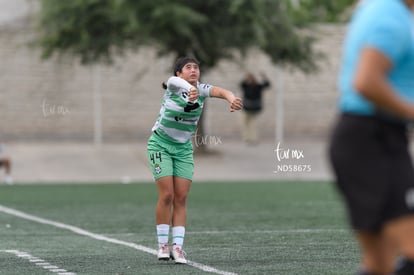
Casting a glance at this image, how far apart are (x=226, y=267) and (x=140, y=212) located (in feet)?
27.2

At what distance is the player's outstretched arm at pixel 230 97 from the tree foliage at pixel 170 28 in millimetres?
18627

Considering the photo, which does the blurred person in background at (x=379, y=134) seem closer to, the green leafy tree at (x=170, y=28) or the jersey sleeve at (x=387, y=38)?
the jersey sleeve at (x=387, y=38)

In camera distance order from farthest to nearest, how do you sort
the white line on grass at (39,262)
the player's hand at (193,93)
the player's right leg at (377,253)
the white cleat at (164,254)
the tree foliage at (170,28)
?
the tree foliage at (170,28) < the white cleat at (164,254) < the player's hand at (193,93) < the white line on grass at (39,262) < the player's right leg at (377,253)

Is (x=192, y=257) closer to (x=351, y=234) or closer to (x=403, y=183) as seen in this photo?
(x=351, y=234)

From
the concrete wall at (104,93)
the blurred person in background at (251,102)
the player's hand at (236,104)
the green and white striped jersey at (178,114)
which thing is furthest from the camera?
the concrete wall at (104,93)

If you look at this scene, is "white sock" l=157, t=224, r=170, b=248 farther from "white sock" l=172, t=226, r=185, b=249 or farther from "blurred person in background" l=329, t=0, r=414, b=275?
"blurred person in background" l=329, t=0, r=414, b=275

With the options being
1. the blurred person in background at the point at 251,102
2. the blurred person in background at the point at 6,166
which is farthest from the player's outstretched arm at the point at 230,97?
the blurred person in background at the point at 251,102

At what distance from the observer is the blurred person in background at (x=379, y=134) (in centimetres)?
543

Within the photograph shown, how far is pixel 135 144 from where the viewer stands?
3341cm

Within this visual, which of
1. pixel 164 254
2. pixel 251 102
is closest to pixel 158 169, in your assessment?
pixel 164 254

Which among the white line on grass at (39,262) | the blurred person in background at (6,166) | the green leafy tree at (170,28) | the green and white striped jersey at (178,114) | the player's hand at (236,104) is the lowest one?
the white line on grass at (39,262)

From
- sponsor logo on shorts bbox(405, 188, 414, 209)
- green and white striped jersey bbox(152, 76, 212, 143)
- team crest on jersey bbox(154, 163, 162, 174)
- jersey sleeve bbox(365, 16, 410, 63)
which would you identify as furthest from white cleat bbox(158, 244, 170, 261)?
jersey sleeve bbox(365, 16, 410, 63)

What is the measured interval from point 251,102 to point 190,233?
1844 centimetres

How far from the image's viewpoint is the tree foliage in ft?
96.0
